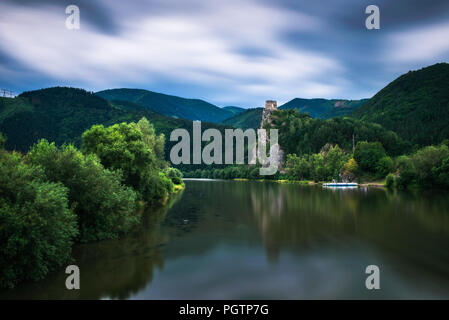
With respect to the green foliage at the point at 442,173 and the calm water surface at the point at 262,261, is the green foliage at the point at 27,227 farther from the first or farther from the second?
the green foliage at the point at 442,173

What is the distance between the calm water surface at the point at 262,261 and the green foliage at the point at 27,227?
0.91 meters

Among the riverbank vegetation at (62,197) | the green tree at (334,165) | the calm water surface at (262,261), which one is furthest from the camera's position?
the green tree at (334,165)

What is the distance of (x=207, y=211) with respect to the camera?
48.5m

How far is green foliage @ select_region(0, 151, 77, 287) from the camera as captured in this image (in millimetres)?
15891

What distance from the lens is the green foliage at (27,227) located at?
1589 centimetres

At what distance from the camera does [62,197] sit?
18.9 metres

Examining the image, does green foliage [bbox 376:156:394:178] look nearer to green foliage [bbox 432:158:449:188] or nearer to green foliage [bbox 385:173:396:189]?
green foliage [bbox 385:173:396:189]

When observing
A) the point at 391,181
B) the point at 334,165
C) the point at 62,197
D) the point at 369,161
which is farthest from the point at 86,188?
the point at 334,165

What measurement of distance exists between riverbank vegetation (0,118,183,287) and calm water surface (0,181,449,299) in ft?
4.19

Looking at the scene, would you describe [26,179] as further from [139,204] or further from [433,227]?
[433,227]

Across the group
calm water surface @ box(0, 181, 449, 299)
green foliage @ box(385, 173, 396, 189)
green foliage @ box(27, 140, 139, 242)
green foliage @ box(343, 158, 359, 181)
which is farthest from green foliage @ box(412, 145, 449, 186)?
green foliage @ box(27, 140, 139, 242)

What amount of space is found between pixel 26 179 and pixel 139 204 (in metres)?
28.7

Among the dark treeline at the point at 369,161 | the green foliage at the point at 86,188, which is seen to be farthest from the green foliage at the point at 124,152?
the dark treeline at the point at 369,161
